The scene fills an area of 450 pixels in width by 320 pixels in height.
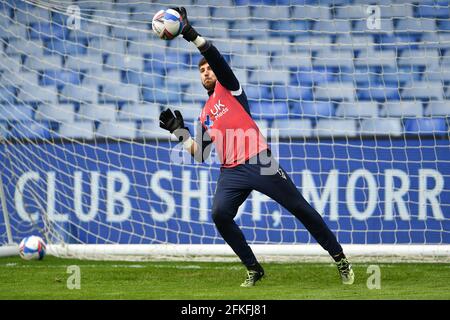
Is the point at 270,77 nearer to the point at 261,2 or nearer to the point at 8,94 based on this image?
the point at 261,2

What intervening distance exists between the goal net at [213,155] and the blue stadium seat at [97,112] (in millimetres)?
19

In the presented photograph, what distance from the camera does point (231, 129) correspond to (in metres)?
Answer: 6.60

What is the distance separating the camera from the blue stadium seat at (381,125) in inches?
391

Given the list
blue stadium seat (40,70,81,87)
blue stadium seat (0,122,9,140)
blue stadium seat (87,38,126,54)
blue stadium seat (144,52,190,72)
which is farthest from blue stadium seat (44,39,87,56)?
blue stadium seat (0,122,9,140)

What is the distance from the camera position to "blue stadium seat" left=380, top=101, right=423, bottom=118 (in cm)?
1012

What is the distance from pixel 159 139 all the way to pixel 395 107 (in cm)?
259

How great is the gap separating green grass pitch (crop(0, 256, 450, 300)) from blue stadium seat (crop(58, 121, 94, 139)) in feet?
5.71

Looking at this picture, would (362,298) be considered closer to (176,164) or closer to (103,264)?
(103,264)

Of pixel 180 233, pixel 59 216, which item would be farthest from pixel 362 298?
pixel 59 216

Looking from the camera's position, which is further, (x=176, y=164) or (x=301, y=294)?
(x=176, y=164)

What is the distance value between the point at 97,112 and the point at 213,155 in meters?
1.99

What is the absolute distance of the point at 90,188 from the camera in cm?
980

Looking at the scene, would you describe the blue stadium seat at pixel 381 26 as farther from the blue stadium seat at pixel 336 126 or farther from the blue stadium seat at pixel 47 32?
the blue stadium seat at pixel 47 32

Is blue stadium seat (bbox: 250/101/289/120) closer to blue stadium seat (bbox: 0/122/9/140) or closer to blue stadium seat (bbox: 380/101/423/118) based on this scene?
blue stadium seat (bbox: 380/101/423/118)
